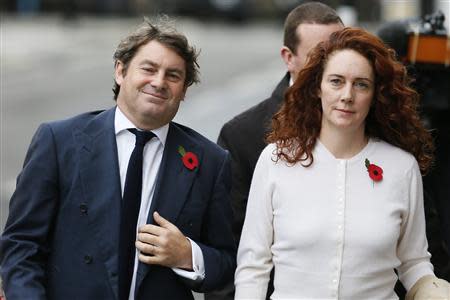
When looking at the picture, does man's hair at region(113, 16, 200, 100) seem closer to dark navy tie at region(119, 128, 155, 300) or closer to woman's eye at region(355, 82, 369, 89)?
dark navy tie at region(119, 128, 155, 300)

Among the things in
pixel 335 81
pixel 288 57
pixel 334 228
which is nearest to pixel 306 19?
pixel 288 57

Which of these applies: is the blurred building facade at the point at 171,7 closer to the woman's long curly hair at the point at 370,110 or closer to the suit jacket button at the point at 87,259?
the woman's long curly hair at the point at 370,110

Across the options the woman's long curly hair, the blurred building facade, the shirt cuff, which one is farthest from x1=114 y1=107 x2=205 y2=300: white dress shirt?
the blurred building facade

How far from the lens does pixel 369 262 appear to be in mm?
3760

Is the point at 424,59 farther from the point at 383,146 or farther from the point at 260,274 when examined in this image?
the point at 260,274

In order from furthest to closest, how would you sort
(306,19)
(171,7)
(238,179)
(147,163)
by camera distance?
(171,7)
(306,19)
(238,179)
(147,163)

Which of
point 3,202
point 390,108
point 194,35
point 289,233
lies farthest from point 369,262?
point 194,35

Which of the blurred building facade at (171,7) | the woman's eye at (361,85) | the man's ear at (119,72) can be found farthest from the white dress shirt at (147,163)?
the blurred building facade at (171,7)

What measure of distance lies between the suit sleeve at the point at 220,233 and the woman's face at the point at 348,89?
1.82ft

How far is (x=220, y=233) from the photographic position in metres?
4.11

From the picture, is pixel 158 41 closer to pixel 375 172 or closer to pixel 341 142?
pixel 341 142

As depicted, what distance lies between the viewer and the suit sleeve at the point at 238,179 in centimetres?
479

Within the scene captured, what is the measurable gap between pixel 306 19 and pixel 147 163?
4.90ft

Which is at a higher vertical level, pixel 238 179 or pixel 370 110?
pixel 370 110
